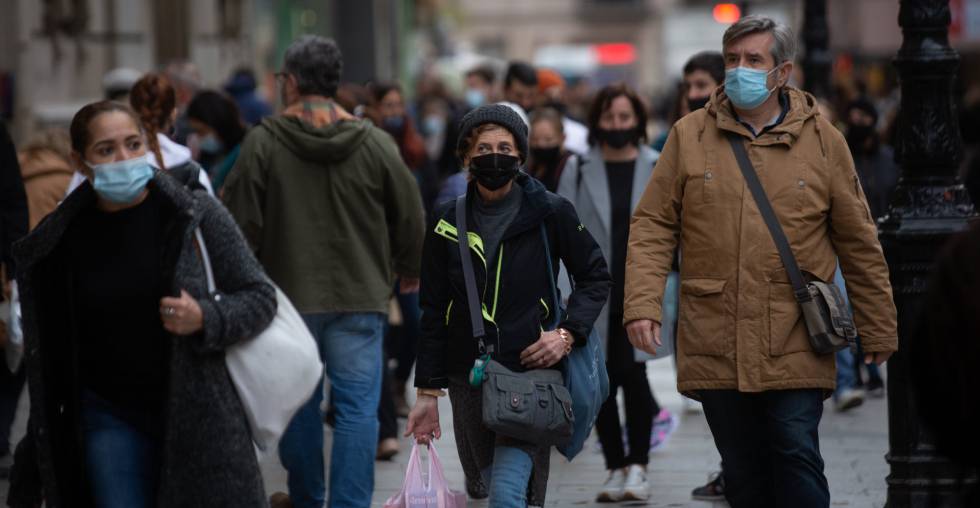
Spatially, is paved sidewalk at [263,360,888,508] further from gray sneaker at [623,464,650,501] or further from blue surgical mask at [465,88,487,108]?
blue surgical mask at [465,88,487,108]

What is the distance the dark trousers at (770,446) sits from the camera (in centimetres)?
517

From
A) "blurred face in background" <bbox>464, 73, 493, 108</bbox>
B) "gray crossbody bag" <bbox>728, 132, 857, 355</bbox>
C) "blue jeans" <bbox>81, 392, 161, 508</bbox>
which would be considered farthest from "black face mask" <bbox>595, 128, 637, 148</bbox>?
"blurred face in background" <bbox>464, 73, 493, 108</bbox>

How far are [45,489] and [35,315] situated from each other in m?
0.47

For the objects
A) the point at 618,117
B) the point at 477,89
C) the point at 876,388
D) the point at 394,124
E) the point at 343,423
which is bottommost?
the point at 876,388

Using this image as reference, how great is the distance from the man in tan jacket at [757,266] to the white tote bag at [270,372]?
114 cm

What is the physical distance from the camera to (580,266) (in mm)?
5508

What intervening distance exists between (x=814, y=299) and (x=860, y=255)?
0.24 metres

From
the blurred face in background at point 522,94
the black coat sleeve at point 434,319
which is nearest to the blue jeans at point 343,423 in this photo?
the black coat sleeve at point 434,319

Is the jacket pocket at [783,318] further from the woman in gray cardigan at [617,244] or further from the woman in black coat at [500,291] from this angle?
the woman in gray cardigan at [617,244]

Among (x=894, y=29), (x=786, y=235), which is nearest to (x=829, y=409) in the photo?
Result: (x=786, y=235)

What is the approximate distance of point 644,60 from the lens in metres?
83.9

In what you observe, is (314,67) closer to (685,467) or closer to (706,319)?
(706,319)

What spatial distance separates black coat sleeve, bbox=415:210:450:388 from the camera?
5434 millimetres

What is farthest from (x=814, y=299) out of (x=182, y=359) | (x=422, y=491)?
(x=182, y=359)
